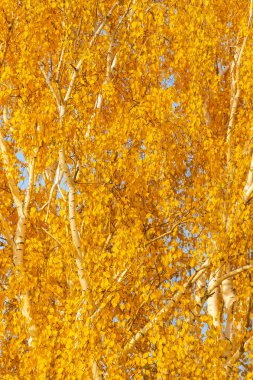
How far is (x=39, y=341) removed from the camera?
39.2 ft

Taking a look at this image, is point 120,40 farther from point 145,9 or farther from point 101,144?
point 101,144

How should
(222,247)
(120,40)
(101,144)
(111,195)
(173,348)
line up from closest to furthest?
(173,348), (222,247), (111,195), (101,144), (120,40)

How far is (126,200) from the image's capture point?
42.9ft

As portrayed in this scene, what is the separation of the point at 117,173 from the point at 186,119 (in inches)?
108

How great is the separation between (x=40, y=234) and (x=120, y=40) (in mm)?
4848

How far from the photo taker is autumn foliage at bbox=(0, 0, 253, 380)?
11.2 metres

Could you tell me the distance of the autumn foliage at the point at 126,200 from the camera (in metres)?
11.2

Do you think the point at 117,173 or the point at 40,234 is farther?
the point at 40,234

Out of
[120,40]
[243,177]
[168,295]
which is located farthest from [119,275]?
[120,40]

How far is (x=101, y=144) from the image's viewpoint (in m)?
13.6

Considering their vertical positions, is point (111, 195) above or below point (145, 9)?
below

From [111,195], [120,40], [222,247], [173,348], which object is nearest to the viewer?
[173,348]

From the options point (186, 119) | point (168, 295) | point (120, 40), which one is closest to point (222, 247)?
point (168, 295)

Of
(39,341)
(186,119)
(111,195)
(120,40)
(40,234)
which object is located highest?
(120,40)
